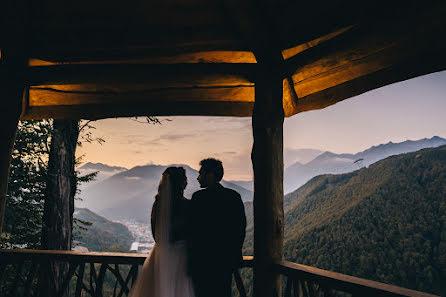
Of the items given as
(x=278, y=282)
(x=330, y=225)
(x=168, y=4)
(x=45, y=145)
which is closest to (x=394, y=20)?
(x=168, y=4)

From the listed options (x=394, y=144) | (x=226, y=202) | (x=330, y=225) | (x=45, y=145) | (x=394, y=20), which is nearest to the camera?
(x=394, y=20)

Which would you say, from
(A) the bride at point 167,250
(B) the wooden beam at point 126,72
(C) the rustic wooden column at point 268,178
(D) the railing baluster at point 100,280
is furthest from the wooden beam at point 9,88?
(C) the rustic wooden column at point 268,178

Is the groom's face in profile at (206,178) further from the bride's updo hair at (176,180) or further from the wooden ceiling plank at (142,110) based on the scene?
the wooden ceiling plank at (142,110)

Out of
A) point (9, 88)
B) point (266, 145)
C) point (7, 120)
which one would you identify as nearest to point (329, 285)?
point (266, 145)

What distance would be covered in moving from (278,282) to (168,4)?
2446mm

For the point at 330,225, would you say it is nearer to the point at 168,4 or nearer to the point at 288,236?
the point at 288,236

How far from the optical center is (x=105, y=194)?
2830 inches

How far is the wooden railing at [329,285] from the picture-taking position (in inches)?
70.7

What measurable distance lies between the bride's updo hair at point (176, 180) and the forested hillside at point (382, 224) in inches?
1436

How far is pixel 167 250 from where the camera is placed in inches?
92.7

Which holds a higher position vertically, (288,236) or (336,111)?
(336,111)

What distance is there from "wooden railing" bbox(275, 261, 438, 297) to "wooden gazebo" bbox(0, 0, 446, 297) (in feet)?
0.52

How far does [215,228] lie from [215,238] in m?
0.07

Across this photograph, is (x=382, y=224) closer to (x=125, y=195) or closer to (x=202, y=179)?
(x=202, y=179)
